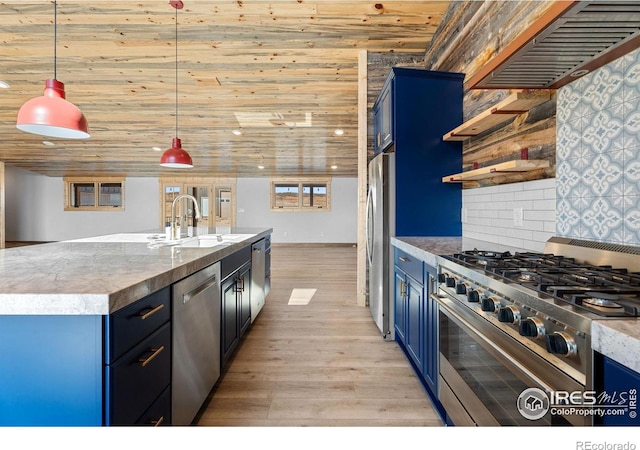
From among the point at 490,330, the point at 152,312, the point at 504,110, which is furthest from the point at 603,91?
the point at 152,312

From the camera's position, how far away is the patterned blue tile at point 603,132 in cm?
140

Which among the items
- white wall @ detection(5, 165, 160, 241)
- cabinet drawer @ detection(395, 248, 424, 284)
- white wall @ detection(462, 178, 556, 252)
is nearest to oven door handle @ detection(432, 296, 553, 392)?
cabinet drawer @ detection(395, 248, 424, 284)

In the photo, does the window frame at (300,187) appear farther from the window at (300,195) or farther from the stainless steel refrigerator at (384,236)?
the stainless steel refrigerator at (384,236)

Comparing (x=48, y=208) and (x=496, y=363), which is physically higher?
(x=48, y=208)

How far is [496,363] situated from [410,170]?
6.52 ft

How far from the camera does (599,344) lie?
0.71 metres

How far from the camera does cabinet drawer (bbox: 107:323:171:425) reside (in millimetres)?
1024

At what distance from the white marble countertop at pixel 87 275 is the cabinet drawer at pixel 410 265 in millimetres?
1240

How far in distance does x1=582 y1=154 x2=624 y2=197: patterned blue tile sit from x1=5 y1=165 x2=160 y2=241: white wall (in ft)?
34.0

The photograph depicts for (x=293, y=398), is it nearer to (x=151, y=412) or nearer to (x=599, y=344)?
(x=151, y=412)

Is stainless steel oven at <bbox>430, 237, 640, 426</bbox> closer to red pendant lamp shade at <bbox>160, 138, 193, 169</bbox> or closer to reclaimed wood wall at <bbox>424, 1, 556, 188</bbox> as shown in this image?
reclaimed wood wall at <bbox>424, 1, 556, 188</bbox>
